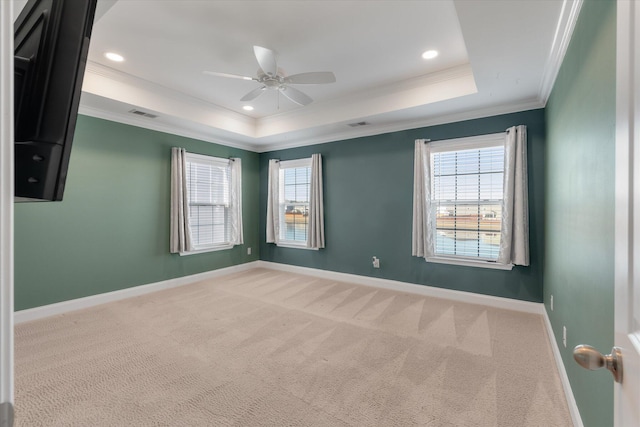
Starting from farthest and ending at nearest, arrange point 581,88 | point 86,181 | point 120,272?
1. point 120,272
2. point 86,181
3. point 581,88

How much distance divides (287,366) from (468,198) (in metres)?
3.06

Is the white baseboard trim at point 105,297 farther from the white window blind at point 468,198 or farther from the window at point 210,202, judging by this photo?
the white window blind at point 468,198

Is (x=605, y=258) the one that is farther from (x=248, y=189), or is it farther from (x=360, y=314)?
(x=248, y=189)

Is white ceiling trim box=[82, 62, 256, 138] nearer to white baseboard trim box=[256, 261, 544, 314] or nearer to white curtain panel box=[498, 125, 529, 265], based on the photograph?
white baseboard trim box=[256, 261, 544, 314]

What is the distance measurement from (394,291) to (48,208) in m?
4.49

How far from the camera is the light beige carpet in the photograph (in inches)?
72.2

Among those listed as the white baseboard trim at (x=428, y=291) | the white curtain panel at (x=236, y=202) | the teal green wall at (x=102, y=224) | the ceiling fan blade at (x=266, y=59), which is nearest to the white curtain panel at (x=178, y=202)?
the teal green wall at (x=102, y=224)

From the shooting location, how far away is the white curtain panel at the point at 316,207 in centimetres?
509

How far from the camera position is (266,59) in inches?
101

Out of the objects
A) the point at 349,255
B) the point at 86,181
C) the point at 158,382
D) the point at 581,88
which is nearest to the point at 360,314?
the point at 349,255
